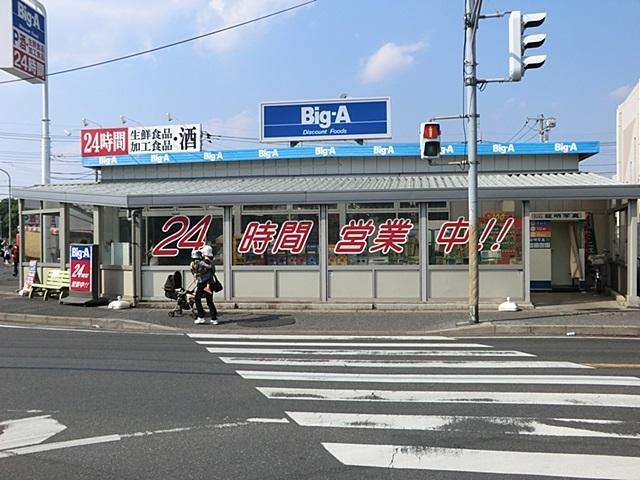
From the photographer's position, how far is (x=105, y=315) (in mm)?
15648

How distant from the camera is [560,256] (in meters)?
20.9

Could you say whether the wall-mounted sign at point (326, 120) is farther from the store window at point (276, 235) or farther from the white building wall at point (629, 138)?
the white building wall at point (629, 138)

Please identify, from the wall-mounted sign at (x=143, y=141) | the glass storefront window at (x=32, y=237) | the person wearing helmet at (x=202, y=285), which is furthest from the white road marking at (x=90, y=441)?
the wall-mounted sign at (x=143, y=141)

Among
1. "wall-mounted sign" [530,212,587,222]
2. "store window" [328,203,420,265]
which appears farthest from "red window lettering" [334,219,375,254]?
"wall-mounted sign" [530,212,587,222]

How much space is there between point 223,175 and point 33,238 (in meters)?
7.24

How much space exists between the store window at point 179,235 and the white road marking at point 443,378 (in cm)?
907

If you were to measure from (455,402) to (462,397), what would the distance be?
0.26m

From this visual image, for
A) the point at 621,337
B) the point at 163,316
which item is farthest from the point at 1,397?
the point at 621,337

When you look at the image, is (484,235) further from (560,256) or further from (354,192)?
(560,256)

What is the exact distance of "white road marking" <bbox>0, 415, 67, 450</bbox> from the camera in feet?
18.6

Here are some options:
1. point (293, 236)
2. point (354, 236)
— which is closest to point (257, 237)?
point (293, 236)

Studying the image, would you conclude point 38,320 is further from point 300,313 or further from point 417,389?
point 417,389

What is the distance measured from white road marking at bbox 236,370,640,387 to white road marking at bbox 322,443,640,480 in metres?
2.79

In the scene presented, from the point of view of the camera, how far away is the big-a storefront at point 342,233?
53.0 ft
